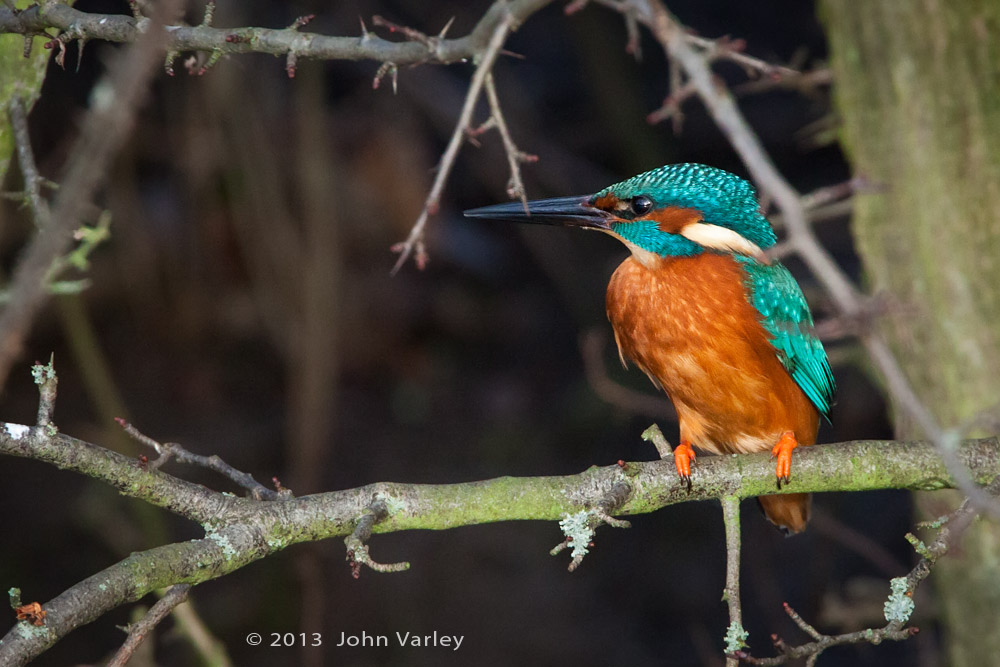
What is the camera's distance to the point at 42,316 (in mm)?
5227

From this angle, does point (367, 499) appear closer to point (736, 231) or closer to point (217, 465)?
point (217, 465)

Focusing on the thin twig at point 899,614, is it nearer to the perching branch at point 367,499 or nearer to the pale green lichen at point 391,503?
the perching branch at point 367,499

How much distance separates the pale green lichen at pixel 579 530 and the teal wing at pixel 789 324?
761 millimetres

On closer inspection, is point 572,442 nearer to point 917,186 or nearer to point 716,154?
point 716,154

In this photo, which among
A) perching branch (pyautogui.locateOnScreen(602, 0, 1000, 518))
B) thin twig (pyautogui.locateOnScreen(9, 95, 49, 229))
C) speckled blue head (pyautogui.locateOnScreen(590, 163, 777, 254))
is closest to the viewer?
perching branch (pyautogui.locateOnScreen(602, 0, 1000, 518))

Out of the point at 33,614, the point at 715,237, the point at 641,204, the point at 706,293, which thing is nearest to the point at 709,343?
the point at 706,293

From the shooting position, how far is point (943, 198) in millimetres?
2812

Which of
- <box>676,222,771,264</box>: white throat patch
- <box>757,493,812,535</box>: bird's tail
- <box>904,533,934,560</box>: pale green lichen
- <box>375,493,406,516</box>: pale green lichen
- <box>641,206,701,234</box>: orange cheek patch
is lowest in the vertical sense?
<box>904,533,934,560</box>: pale green lichen

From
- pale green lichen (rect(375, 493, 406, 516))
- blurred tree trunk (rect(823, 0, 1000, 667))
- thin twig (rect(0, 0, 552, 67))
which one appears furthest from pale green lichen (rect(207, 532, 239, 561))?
blurred tree trunk (rect(823, 0, 1000, 667))

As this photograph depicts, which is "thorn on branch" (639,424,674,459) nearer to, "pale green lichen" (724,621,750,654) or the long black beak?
"pale green lichen" (724,621,750,654)

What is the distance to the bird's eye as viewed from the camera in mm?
2393

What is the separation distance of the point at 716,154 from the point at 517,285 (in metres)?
1.38

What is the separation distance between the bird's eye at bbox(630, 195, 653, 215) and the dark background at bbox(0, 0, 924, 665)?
2011mm

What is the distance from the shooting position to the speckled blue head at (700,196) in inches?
93.8
